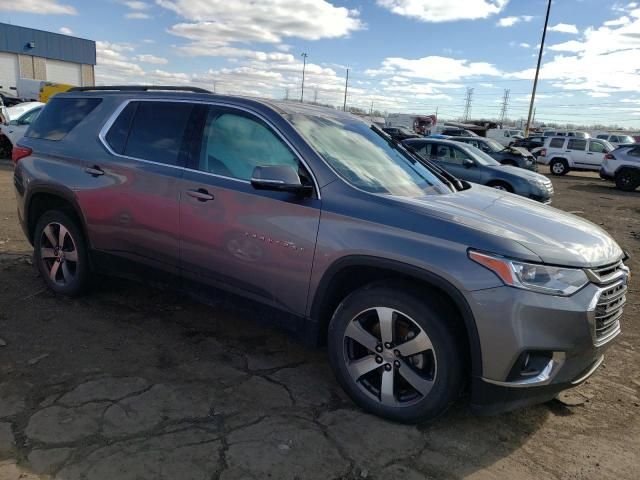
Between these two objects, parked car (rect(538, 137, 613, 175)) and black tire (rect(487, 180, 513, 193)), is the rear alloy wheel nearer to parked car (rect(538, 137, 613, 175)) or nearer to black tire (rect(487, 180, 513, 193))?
parked car (rect(538, 137, 613, 175))

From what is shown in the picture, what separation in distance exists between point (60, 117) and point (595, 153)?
24225mm

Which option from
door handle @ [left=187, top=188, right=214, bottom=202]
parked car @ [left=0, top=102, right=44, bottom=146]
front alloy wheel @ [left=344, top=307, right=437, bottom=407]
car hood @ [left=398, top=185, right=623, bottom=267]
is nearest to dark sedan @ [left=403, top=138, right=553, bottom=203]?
car hood @ [left=398, top=185, right=623, bottom=267]

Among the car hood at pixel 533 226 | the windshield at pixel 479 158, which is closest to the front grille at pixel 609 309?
the car hood at pixel 533 226

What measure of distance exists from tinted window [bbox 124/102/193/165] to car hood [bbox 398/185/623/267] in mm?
1806

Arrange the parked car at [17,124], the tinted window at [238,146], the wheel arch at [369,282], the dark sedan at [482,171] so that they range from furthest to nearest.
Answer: the parked car at [17,124]
the dark sedan at [482,171]
the tinted window at [238,146]
the wheel arch at [369,282]

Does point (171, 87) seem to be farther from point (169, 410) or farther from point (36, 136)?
point (169, 410)

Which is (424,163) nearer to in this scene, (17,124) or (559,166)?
(17,124)

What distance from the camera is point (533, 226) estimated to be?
2.99m

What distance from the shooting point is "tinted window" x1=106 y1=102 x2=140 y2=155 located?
13.5 feet

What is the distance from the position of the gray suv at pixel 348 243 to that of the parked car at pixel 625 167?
59.1 feet

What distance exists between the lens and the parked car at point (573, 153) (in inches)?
923

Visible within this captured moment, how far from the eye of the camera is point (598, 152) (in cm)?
2347

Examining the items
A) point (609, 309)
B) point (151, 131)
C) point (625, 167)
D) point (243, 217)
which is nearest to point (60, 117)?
point (151, 131)

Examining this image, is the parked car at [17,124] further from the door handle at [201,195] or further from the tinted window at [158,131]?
the door handle at [201,195]
